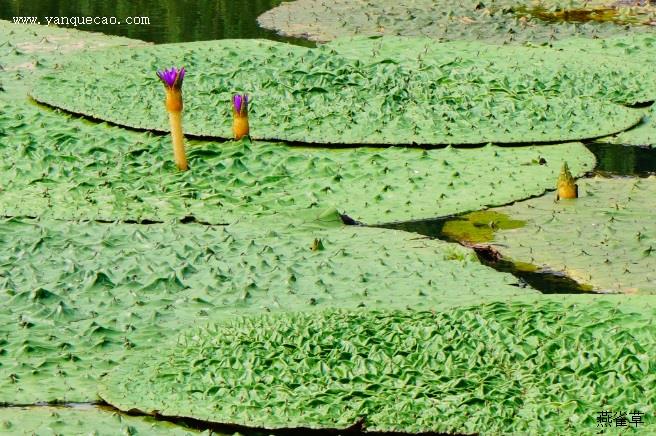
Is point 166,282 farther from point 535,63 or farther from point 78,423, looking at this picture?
point 535,63

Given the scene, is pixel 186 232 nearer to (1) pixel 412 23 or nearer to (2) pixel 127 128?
(2) pixel 127 128

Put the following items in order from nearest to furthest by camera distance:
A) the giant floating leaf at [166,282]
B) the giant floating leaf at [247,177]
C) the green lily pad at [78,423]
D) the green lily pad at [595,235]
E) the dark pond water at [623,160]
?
1. the green lily pad at [78,423]
2. the giant floating leaf at [166,282]
3. the green lily pad at [595,235]
4. the giant floating leaf at [247,177]
5. the dark pond water at [623,160]

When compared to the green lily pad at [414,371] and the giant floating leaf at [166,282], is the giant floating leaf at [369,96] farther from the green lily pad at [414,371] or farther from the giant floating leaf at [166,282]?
the green lily pad at [414,371]

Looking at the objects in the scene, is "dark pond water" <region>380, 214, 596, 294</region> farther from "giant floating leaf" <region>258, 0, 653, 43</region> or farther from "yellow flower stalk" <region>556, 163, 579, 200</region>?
"giant floating leaf" <region>258, 0, 653, 43</region>

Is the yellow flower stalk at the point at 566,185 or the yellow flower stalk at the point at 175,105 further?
the yellow flower stalk at the point at 175,105

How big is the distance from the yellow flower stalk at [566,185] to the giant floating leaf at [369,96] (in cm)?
123

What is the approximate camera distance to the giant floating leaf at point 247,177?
830 cm

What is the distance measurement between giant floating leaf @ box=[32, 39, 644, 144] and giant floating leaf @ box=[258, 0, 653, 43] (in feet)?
5.18

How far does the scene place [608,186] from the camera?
864 centimetres

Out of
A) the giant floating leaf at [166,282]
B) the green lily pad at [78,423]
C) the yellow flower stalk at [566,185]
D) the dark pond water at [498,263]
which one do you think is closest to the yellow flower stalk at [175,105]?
the giant floating leaf at [166,282]

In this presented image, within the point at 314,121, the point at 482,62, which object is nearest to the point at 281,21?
the point at 482,62

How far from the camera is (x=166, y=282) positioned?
6957 mm

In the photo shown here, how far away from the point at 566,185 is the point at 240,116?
7.76ft

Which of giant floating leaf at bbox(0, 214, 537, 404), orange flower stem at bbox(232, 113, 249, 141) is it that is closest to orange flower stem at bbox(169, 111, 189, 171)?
orange flower stem at bbox(232, 113, 249, 141)
